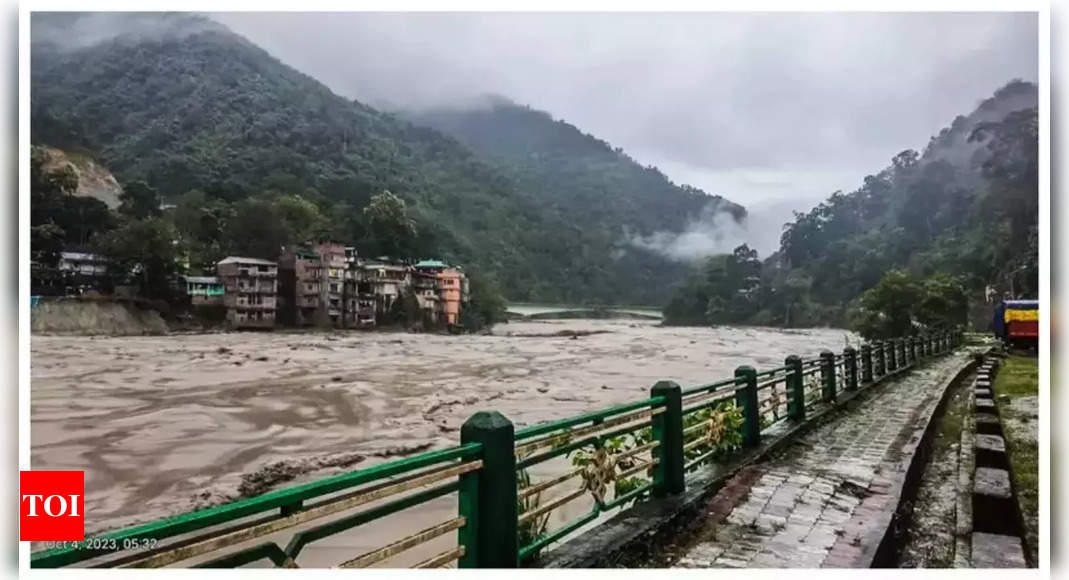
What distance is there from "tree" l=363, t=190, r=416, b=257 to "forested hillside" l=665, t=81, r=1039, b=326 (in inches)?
98.5

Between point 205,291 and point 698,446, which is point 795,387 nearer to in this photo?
point 698,446

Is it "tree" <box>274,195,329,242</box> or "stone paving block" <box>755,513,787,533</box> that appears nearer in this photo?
"stone paving block" <box>755,513,787,533</box>

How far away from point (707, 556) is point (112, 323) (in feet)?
14.1

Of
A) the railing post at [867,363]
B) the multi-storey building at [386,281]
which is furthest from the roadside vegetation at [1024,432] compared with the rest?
the multi-storey building at [386,281]

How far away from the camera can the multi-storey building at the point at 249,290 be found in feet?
16.8

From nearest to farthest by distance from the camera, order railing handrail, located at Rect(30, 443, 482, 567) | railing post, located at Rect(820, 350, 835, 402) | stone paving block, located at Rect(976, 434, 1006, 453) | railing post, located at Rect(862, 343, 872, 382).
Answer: railing handrail, located at Rect(30, 443, 482, 567)
stone paving block, located at Rect(976, 434, 1006, 453)
railing post, located at Rect(820, 350, 835, 402)
railing post, located at Rect(862, 343, 872, 382)

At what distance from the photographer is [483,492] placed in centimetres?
174

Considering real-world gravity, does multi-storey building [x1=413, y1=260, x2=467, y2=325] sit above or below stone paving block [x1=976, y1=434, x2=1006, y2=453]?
above

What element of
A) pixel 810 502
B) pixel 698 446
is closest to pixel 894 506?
pixel 810 502

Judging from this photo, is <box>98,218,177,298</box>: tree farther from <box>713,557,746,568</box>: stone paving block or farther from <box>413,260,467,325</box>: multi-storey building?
<box>713,557,746,568</box>: stone paving block

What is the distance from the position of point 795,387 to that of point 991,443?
1.56m

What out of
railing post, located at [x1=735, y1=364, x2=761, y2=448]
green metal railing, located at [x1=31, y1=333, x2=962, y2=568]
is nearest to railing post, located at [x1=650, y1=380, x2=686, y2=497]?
green metal railing, located at [x1=31, y1=333, x2=962, y2=568]

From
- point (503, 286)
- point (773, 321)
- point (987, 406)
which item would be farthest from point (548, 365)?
point (987, 406)

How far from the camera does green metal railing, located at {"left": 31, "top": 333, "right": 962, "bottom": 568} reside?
1.30 m
